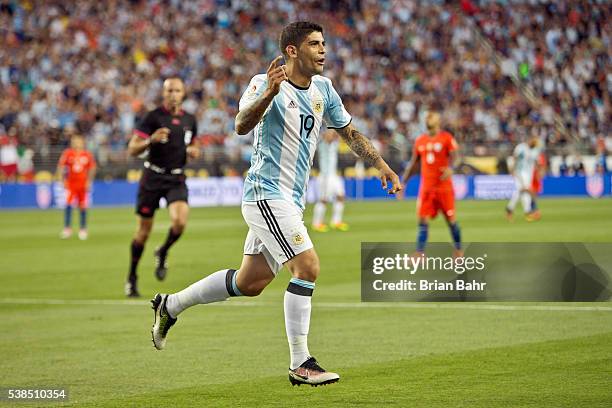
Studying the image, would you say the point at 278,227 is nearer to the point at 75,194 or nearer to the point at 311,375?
the point at 311,375

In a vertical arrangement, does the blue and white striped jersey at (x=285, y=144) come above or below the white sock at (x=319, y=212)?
above

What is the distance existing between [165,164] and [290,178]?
6549 millimetres

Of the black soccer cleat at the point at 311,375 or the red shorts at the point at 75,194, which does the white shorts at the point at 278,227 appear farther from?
the red shorts at the point at 75,194

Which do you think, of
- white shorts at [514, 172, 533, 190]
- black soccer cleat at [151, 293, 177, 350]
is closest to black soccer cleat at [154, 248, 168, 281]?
black soccer cleat at [151, 293, 177, 350]

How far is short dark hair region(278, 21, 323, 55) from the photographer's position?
7.83m

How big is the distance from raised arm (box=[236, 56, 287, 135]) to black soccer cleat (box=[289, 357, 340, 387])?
158 centimetres

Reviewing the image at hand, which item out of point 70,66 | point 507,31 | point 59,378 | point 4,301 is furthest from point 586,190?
point 59,378

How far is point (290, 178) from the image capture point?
7934 millimetres

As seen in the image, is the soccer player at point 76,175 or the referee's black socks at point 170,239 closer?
the referee's black socks at point 170,239

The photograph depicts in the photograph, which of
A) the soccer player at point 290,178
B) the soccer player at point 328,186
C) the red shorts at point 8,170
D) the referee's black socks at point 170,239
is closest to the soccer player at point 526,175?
the soccer player at point 328,186

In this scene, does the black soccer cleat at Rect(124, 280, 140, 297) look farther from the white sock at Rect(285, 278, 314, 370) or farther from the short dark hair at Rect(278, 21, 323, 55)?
the short dark hair at Rect(278, 21, 323, 55)

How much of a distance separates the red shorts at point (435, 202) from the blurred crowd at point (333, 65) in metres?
20.1

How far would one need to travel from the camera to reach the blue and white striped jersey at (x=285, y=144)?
7.83 metres

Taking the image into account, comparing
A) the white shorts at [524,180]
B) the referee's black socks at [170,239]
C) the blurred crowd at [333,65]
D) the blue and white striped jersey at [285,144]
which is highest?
the blurred crowd at [333,65]
